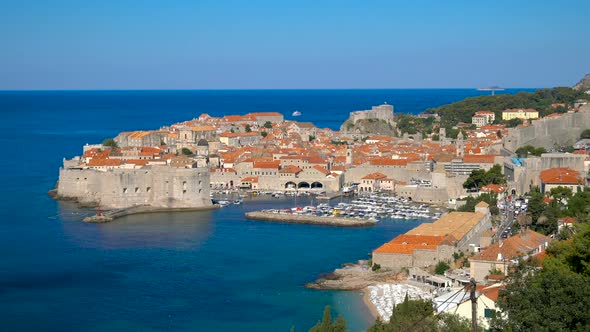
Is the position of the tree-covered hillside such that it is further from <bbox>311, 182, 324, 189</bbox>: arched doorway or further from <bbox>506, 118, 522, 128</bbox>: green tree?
<bbox>311, 182, 324, 189</bbox>: arched doorway

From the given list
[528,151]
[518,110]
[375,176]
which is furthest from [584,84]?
[375,176]

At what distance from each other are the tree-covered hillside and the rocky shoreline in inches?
1048

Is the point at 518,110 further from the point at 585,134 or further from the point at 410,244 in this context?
the point at 410,244

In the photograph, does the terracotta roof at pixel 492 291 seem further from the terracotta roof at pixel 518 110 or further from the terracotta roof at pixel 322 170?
the terracotta roof at pixel 518 110

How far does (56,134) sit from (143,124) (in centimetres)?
696

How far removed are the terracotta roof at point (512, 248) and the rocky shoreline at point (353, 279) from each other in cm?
155

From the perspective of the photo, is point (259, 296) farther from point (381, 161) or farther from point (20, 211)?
point (381, 161)

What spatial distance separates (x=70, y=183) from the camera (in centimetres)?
2591

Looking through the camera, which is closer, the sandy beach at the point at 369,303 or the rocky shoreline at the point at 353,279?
the sandy beach at the point at 369,303

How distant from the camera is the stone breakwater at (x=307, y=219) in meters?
21.9

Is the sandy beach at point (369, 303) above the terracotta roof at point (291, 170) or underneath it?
underneath

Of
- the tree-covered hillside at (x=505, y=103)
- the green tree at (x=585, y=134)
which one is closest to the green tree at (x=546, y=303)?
the green tree at (x=585, y=134)

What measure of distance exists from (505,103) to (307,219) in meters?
24.5

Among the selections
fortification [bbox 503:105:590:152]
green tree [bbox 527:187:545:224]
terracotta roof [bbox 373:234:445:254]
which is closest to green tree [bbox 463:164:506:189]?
green tree [bbox 527:187:545:224]
